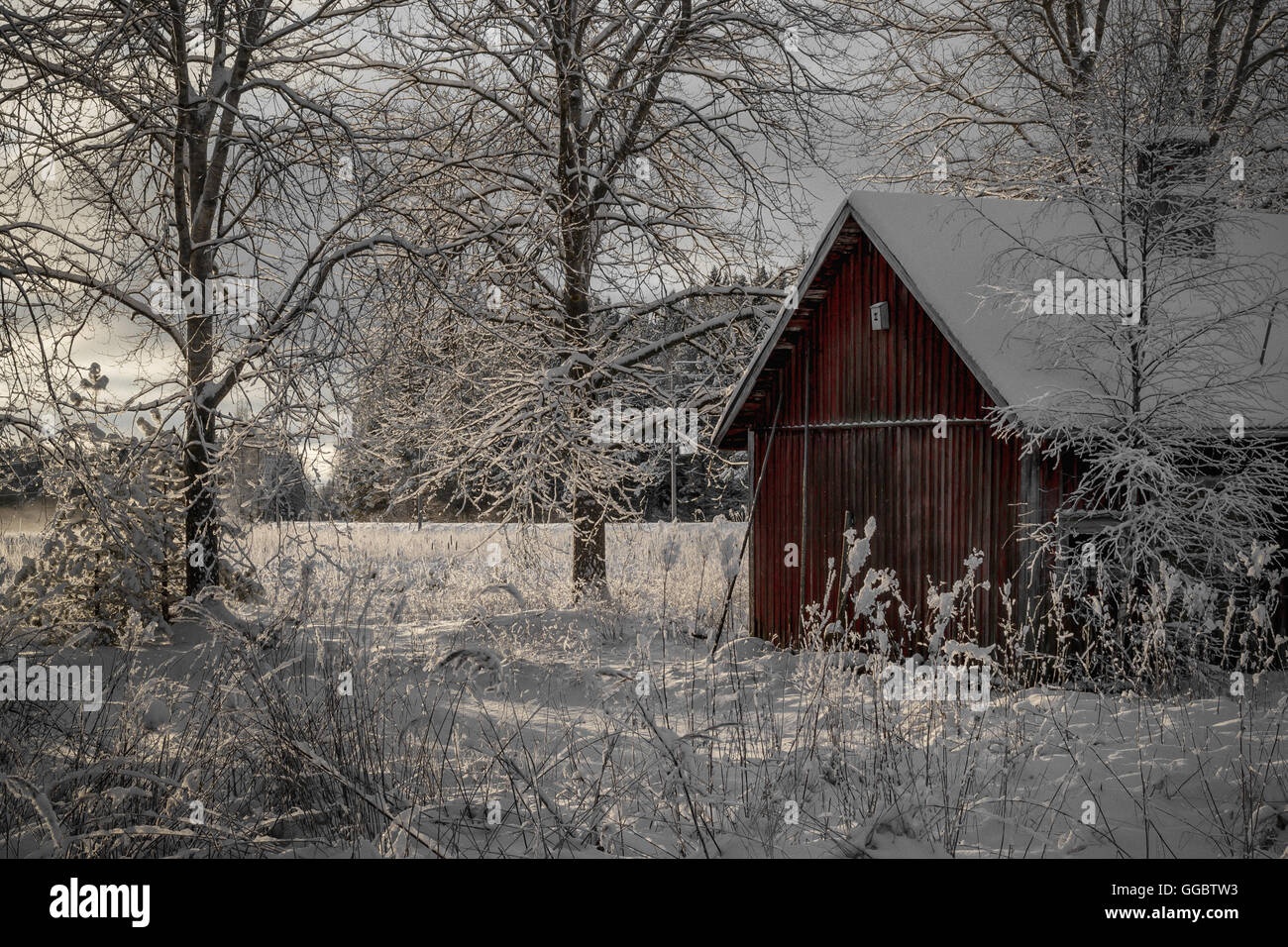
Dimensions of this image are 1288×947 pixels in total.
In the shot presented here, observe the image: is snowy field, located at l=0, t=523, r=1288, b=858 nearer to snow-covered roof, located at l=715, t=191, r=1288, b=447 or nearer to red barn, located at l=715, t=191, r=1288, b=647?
red barn, located at l=715, t=191, r=1288, b=647

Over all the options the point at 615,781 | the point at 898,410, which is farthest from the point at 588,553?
the point at 615,781

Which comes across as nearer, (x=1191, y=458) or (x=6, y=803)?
(x=6, y=803)

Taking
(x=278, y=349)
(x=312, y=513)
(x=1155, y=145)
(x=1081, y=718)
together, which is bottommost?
(x=1081, y=718)

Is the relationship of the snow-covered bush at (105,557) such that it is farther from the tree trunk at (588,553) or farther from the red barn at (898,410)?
the red barn at (898,410)

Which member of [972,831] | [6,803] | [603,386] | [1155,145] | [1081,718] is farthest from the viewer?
[603,386]

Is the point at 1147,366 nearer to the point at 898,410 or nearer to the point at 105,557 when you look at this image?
the point at 898,410

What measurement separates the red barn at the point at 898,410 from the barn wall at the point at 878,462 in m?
0.02

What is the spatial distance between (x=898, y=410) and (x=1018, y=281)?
2036mm

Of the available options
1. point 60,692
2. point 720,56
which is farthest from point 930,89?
point 60,692

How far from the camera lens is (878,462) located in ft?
36.7

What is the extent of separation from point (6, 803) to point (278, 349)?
4.58m

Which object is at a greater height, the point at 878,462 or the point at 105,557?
the point at 878,462
